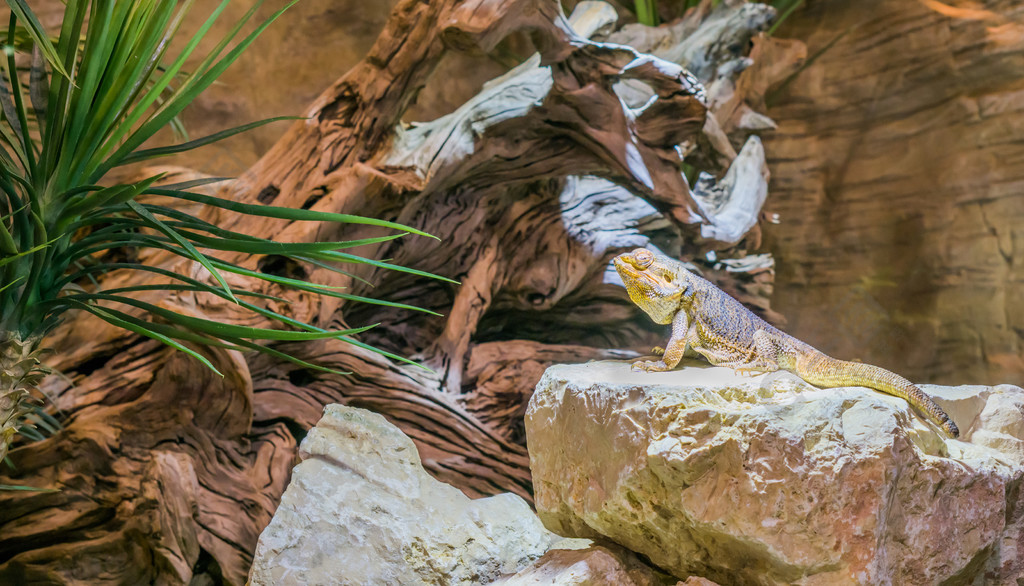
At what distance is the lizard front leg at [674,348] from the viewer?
221 cm

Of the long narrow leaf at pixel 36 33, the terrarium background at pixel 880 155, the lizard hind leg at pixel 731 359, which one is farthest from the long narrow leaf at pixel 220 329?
the terrarium background at pixel 880 155

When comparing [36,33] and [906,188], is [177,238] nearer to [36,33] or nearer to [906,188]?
[36,33]

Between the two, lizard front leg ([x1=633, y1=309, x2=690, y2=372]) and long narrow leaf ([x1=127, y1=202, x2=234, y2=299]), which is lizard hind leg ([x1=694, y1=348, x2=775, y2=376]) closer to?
lizard front leg ([x1=633, y1=309, x2=690, y2=372])

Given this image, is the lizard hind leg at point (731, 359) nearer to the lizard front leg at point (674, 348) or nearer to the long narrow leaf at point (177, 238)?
the lizard front leg at point (674, 348)

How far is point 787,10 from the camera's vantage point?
19.5 feet

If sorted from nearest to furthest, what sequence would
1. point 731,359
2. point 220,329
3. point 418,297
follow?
point 220,329
point 731,359
point 418,297

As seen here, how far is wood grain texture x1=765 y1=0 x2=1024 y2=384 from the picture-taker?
5137mm

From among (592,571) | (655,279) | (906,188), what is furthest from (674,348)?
(906,188)

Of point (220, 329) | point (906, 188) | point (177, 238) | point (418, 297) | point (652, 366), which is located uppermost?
point (177, 238)

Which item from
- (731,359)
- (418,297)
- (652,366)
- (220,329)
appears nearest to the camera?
(220,329)

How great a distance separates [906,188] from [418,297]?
13.8ft

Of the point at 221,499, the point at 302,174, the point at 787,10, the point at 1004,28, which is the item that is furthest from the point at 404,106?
the point at 1004,28

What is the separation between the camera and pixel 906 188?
5.64 metres

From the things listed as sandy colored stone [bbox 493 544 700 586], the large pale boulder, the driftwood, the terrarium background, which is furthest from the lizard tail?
the terrarium background
